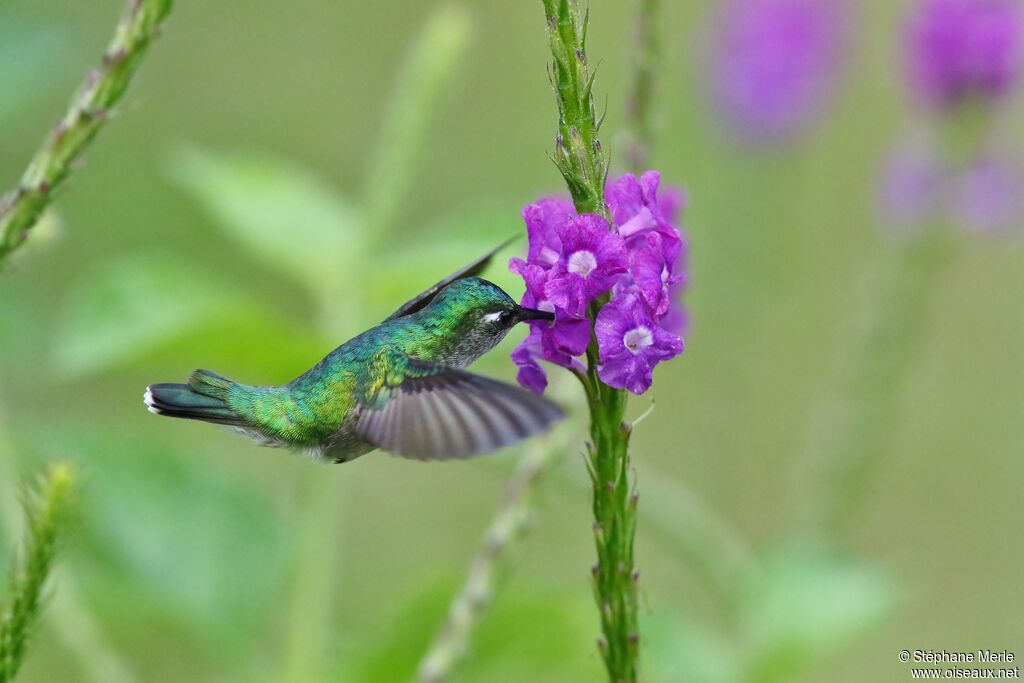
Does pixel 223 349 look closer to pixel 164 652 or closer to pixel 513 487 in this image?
pixel 513 487

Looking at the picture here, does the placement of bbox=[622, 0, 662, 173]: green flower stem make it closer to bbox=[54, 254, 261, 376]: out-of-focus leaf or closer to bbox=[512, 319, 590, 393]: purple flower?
bbox=[512, 319, 590, 393]: purple flower

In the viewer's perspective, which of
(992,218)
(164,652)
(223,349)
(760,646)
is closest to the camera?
(223,349)

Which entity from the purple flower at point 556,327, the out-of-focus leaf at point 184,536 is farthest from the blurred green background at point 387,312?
the purple flower at point 556,327

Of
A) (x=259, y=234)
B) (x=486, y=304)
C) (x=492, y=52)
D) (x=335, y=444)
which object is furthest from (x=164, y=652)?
(x=492, y=52)

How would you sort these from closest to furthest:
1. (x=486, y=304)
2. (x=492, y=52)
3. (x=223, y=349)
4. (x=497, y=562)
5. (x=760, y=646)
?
(x=486, y=304)
(x=497, y=562)
(x=223, y=349)
(x=760, y=646)
(x=492, y=52)

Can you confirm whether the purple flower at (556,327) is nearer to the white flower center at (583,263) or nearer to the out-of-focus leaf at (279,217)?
the white flower center at (583,263)

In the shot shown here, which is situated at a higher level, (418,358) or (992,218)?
(992,218)

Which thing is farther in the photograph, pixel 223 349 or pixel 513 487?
pixel 223 349
